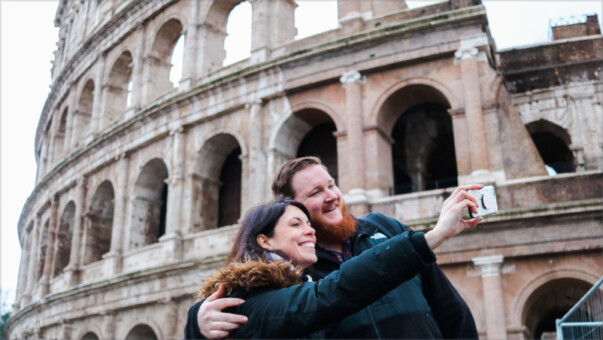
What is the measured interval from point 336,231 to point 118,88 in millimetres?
17919

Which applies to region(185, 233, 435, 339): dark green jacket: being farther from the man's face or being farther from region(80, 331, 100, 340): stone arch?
region(80, 331, 100, 340): stone arch

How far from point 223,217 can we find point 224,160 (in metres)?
1.42

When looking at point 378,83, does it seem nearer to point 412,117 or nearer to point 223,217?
point 412,117

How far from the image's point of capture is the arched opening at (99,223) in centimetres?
1740

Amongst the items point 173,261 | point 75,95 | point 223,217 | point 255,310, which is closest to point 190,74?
point 223,217

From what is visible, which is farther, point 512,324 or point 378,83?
point 378,83

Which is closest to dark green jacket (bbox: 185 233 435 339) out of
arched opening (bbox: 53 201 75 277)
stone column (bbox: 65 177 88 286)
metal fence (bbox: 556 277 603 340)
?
metal fence (bbox: 556 277 603 340)

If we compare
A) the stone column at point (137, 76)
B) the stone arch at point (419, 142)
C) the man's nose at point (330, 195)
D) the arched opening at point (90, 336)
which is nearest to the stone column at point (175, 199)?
the stone column at point (137, 76)

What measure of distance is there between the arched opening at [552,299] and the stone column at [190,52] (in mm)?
9425

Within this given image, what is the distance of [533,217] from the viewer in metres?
10.4

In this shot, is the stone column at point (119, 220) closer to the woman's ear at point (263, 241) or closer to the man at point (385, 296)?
the man at point (385, 296)

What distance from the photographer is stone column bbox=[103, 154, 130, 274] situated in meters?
15.6

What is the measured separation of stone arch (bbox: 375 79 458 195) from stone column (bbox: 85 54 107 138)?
9384 millimetres

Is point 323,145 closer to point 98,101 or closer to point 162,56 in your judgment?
point 162,56
